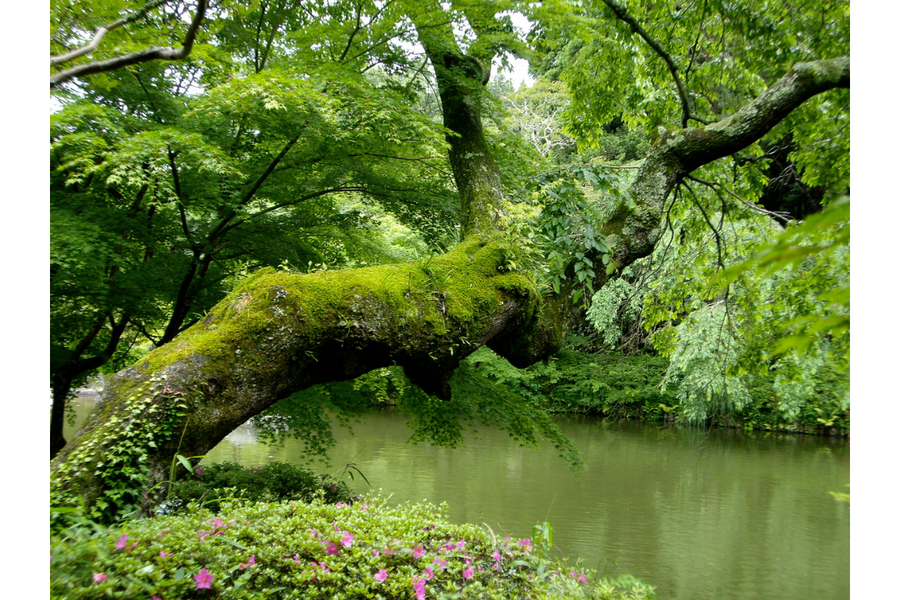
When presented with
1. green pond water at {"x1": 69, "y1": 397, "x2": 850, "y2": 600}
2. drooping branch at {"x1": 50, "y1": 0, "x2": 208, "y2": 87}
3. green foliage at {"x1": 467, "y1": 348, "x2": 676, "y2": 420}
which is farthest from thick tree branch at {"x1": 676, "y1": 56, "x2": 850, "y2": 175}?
green foliage at {"x1": 467, "y1": 348, "x2": 676, "y2": 420}

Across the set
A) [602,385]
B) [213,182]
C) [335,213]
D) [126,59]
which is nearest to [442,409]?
[335,213]

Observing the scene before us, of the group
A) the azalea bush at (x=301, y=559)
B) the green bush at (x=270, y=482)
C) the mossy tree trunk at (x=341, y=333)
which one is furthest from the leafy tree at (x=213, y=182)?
the azalea bush at (x=301, y=559)

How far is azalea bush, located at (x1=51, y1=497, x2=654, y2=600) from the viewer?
1614mm

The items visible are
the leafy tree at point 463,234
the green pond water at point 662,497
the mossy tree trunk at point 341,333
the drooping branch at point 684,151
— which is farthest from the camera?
the green pond water at point 662,497

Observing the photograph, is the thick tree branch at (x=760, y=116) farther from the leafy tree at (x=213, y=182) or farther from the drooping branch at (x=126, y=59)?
the drooping branch at (x=126, y=59)

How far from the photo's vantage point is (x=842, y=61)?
3119 millimetres

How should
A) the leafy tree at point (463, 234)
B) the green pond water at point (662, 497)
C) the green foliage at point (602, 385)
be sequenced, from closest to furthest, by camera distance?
the leafy tree at point (463, 234)
the green pond water at point (662, 497)
the green foliage at point (602, 385)

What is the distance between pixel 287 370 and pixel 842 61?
3.46m

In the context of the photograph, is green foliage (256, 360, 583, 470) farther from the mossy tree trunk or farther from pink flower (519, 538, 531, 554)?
pink flower (519, 538, 531, 554)

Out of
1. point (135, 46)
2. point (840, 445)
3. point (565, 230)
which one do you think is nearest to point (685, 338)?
point (840, 445)

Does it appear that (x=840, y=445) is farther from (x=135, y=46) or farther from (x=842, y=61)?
(x=135, y=46)

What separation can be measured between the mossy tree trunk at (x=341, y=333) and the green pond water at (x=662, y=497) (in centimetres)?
101

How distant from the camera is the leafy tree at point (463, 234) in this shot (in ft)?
7.63

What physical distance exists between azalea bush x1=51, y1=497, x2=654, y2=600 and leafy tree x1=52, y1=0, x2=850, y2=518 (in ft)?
1.37
